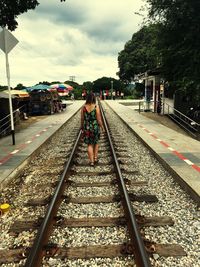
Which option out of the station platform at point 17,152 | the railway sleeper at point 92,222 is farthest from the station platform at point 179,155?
the station platform at point 17,152

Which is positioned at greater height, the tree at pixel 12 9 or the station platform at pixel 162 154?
the tree at pixel 12 9

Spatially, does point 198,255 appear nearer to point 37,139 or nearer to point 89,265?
point 89,265

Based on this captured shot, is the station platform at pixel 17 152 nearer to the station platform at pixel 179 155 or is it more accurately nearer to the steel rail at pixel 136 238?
the steel rail at pixel 136 238

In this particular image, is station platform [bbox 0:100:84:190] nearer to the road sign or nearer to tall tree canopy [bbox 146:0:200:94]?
the road sign

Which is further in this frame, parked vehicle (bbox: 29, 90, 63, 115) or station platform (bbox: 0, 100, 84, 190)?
parked vehicle (bbox: 29, 90, 63, 115)

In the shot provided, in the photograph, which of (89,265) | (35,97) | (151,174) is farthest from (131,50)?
(89,265)

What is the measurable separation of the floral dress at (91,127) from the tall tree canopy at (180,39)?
8703mm

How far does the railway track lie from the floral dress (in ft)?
3.33

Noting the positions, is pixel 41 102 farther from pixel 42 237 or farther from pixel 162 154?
pixel 42 237

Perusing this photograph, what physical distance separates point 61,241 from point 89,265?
68cm

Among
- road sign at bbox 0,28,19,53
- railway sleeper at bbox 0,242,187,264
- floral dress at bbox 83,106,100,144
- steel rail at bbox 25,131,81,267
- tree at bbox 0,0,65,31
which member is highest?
tree at bbox 0,0,65,31

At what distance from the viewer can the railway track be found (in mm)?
3785

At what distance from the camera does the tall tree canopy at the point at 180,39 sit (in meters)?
15.5

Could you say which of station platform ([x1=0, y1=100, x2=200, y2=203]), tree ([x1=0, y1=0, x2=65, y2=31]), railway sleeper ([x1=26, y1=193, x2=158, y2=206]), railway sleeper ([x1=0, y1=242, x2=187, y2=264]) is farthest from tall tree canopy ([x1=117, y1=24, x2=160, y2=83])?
railway sleeper ([x1=0, y1=242, x2=187, y2=264])
